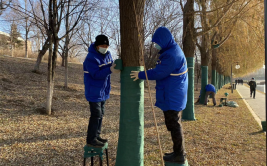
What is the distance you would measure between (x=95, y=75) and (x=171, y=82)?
1.11 meters

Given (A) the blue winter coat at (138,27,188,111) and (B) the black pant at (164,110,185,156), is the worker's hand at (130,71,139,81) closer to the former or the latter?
(A) the blue winter coat at (138,27,188,111)

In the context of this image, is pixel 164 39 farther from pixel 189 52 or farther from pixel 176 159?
pixel 189 52

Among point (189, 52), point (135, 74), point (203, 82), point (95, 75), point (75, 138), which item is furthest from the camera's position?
point (203, 82)

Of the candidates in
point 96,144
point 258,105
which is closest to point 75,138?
point 96,144

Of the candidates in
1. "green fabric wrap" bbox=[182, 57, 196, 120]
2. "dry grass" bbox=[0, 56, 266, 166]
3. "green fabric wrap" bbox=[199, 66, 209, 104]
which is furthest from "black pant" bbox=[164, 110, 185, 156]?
"green fabric wrap" bbox=[199, 66, 209, 104]

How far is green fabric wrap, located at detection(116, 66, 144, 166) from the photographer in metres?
2.56

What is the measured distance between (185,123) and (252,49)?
7.23 m

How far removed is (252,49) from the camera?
10.6 metres

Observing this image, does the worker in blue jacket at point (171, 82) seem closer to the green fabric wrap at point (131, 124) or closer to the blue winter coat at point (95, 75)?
the green fabric wrap at point (131, 124)

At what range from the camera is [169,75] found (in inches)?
100

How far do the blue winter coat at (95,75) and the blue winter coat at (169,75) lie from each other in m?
0.68

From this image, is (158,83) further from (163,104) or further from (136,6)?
(136,6)

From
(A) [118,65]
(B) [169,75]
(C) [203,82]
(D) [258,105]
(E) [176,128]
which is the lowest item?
(D) [258,105]

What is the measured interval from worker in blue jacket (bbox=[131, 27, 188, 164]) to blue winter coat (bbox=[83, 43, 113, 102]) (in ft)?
1.86
